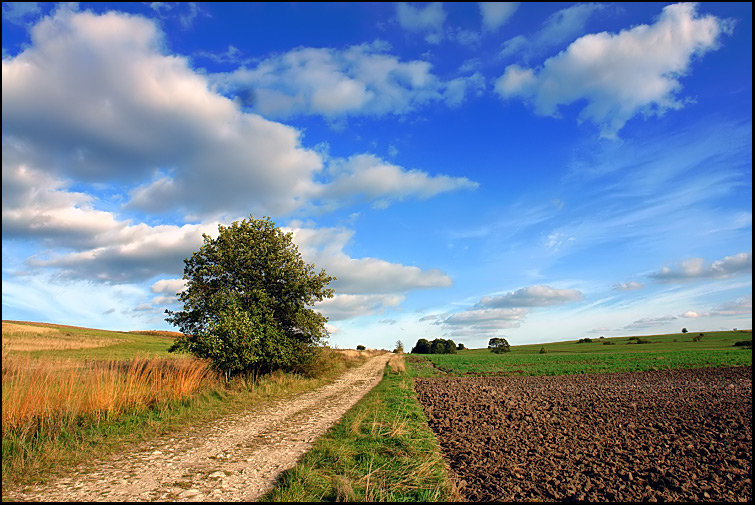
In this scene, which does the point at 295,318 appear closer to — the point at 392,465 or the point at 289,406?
the point at 289,406

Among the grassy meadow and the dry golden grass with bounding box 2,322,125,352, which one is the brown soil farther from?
the dry golden grass with bounding box 2,322,125,352

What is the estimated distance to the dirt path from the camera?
6809mm

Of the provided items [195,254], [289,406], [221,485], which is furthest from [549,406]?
[195,254]

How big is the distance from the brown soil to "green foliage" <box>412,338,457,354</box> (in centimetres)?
12010

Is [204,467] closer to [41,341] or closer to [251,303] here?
Result: [251,303]

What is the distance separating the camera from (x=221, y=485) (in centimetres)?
730

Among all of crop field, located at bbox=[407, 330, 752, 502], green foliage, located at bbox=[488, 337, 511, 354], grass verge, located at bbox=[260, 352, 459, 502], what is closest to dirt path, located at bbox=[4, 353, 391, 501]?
grass verge, located at bbox=[260, 352, 459, 502]

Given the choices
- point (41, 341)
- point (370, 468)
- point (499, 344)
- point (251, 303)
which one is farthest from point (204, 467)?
point (499, 344)

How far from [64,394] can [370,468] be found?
339 inches

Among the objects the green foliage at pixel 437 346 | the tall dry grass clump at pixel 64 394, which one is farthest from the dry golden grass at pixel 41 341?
the green foliage at pixel 437 346

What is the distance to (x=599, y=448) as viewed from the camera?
10117 millimetres

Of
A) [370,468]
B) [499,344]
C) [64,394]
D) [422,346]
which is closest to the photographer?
A: [370,468]

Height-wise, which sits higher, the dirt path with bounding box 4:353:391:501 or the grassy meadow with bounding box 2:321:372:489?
the grassy meadow with bounding box 2:321:372:489

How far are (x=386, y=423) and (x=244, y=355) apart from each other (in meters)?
→ 10.3
